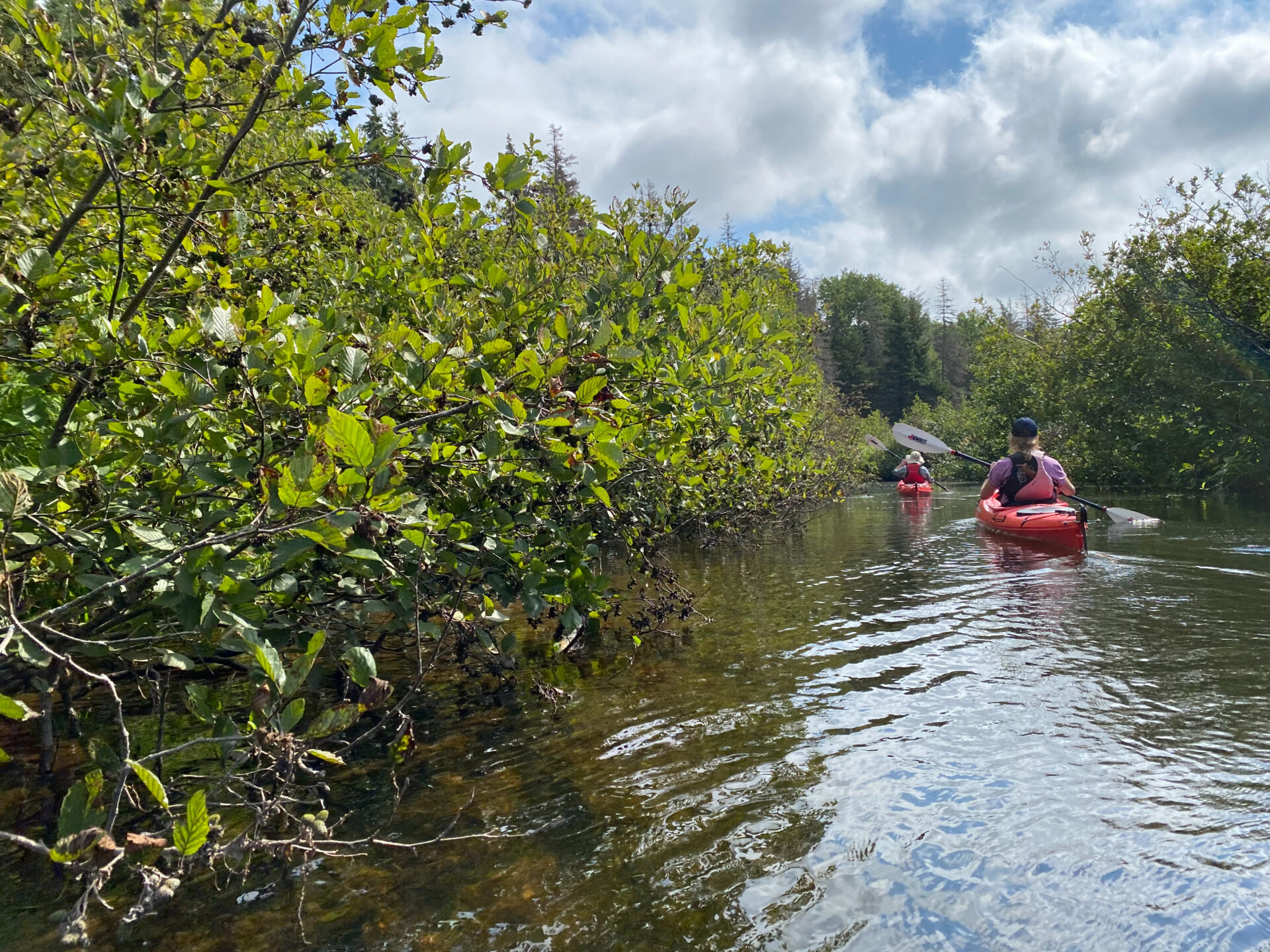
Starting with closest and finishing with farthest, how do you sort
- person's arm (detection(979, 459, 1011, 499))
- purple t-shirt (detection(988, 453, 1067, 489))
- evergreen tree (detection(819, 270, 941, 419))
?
1. purple t-shirt (detection(988, 453, 1067, 489))
2. person's arm (detection(979, 459, 1011, 499))
3. evergreen tree (detection(819, 270, 941, 419))

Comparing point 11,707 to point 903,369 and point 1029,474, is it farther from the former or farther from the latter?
point 903,369

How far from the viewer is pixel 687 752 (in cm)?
409

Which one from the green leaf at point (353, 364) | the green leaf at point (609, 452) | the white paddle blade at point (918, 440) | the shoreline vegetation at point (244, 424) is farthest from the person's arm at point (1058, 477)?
the green leaf at point (353, 364)

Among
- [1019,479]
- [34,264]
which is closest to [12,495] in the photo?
[34,264]

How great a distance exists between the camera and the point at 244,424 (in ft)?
8.46

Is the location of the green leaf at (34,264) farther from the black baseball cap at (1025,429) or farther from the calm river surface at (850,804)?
the black baseball cap at (1025,429)

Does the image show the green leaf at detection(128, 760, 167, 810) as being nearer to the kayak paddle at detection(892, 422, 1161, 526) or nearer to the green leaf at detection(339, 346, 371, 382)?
the green leaf at detection(339, 346, 371, 382)

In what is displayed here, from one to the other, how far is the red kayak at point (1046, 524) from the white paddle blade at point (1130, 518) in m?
2.40

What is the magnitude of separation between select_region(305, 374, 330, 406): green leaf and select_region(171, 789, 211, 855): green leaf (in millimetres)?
1103

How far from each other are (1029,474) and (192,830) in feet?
40.5

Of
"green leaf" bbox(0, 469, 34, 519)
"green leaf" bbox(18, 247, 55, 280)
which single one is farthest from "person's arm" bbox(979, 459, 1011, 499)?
"green leaf" bbox(0, 469, 34, 519)

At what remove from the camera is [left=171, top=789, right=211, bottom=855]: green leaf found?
6.02ft

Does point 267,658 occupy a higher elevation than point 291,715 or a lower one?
higher

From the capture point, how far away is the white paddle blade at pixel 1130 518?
13.0 meters
